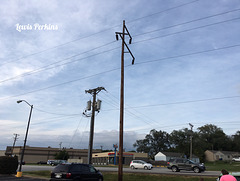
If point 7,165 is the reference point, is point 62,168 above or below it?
below

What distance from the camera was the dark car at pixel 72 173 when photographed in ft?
40.8

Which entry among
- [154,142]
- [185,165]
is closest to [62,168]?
[185,165]

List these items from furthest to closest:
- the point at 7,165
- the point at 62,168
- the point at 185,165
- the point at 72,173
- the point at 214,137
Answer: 1. the point at 214,137
2. the point at 185,165
3. the point at 7,165
4. the point at 62,168
5. the point at 72,173

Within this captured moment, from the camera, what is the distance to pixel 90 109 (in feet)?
103

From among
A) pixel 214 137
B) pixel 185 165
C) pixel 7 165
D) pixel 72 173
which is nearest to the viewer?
pixel 72 173

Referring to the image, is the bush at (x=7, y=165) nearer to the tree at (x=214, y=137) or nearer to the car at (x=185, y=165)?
the car at (x=185, y=165)

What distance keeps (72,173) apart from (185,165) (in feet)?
62.5

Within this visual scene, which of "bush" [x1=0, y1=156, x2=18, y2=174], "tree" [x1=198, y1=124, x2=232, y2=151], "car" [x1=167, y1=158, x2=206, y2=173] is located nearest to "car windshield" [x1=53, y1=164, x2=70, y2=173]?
"bush" [x1=0, y1=156, x2=18, y2=174]

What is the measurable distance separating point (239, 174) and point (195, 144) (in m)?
104

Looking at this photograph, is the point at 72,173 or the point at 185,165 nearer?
the point at 72,173

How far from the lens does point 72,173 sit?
12.6m

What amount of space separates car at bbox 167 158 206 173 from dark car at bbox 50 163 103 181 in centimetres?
1678

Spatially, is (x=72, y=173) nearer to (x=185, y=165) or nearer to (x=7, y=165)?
(x=7, y=165)

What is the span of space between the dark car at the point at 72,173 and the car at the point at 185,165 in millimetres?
16784
